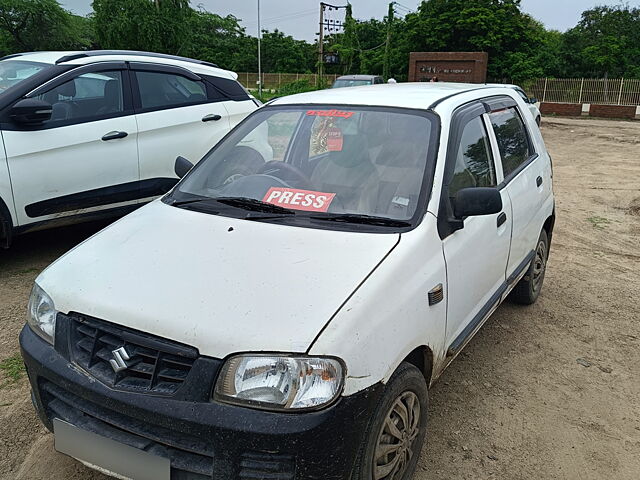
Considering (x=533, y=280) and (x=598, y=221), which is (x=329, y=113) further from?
(x=598, y=221)

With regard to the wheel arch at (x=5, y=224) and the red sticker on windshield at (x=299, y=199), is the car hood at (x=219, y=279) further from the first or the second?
the wheel arch at (x=5, y=224)

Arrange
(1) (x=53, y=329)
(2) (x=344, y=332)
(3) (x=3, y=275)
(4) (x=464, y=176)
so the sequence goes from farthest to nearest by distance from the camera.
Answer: (3) (x=3, y=275)
(4) (x=464, y=176)
(1) (x=53, y=329)
(2) (x=344, y=332)

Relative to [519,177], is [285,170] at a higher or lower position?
higher

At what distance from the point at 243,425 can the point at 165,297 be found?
1.95 feet

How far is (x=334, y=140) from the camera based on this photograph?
3174 mm

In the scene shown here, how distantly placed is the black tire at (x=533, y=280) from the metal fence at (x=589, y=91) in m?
30.0

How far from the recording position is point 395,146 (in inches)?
117

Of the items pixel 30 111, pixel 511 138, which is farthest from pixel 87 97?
pixel 511 138

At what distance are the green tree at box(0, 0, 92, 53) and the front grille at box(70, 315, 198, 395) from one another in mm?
35631

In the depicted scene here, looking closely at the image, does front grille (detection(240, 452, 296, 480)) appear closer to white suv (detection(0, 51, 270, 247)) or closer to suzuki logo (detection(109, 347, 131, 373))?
suzuki logo (detection(109, 347, 131, 373))

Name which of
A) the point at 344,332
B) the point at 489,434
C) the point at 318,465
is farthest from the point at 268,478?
the point at 489,434

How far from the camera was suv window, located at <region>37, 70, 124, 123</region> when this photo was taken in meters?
4.80

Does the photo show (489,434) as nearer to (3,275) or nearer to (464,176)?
(464,176)

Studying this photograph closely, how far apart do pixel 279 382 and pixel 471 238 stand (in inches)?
57.8
